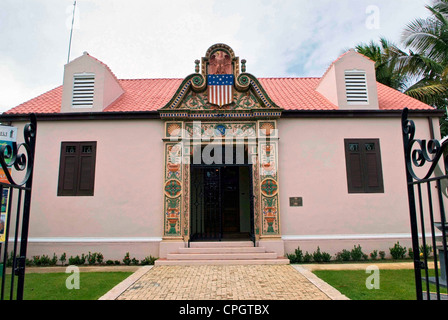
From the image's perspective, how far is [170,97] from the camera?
1152 cm

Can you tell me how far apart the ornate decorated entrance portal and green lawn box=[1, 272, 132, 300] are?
2.26 metres

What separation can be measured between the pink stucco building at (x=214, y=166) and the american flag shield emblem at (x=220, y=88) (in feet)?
0.11

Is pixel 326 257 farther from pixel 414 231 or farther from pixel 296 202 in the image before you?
pixel 414 231

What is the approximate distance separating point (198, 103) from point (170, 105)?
0.97 metres

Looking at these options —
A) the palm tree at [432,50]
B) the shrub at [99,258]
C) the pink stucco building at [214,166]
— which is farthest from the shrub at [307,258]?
the palm tree at [432,50]

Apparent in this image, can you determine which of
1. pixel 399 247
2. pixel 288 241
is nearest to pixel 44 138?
pixel 288 241

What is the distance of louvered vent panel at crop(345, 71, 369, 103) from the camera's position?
10477mm

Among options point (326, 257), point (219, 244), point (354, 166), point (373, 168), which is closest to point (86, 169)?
point (219, 244)

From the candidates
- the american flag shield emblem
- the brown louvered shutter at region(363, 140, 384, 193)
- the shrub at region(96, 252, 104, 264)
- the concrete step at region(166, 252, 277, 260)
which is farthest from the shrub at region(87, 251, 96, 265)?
the brown louvered shutter at region(363, 140, 384, 193)

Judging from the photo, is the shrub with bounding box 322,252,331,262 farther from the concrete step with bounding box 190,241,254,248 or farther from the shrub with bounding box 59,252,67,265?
the shrub with bounding box 59,252,67,265

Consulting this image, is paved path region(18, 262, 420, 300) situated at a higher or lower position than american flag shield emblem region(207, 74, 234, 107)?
lower
